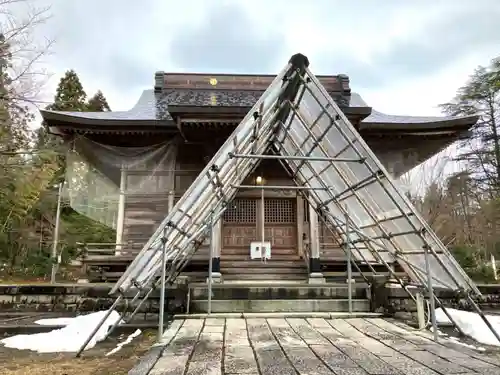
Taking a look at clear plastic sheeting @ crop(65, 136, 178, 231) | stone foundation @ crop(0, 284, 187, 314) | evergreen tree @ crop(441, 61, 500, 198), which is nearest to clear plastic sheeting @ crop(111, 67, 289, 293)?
stone foundation @ crop(0, 284, 187, 314)

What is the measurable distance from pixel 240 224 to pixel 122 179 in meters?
3.63

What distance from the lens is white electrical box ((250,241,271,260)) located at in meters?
9.84

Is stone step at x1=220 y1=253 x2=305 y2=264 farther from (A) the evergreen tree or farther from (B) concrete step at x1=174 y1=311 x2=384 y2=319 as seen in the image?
(A) the evergreen tree

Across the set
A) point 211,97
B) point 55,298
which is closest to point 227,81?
point 211,97

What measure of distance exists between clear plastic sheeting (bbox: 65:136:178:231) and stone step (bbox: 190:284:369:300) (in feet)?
14.1

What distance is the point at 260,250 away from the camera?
995 cm

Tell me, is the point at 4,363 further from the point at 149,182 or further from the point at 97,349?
the point at 149,182

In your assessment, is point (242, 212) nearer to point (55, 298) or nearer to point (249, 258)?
point (249, 258)

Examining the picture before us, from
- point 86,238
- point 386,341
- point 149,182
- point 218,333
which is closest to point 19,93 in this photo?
point 149,182

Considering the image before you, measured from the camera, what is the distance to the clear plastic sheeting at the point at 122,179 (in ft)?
32.3

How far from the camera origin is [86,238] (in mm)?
19156

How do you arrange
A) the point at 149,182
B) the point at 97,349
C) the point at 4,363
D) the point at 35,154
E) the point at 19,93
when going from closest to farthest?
the point at 4,363 → the point at 97,349 → the point at 19,93 → the point at 35,154 → the point at 149,182

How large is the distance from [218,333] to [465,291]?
2.85 meters

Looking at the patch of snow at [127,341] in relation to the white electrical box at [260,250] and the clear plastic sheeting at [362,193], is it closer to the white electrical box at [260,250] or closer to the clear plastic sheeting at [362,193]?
the clear plastic sheeting at [362,193]
